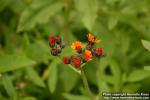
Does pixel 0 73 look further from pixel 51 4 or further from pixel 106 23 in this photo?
pixel 106 23

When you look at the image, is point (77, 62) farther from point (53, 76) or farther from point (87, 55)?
point (53, 76)

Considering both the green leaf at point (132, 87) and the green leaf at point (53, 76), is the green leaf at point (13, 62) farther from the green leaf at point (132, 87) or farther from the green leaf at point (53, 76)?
the green leaf at point (132, 87)

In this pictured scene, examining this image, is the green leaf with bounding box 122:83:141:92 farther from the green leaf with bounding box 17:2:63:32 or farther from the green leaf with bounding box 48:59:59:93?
the green leaf with bounding box 17:2:63:32

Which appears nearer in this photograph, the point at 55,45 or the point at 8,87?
the point at 55,45

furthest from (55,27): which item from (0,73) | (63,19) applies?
(0,73)

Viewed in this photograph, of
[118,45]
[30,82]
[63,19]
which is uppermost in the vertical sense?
[63,19]

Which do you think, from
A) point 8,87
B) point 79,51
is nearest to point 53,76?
point 8,87
